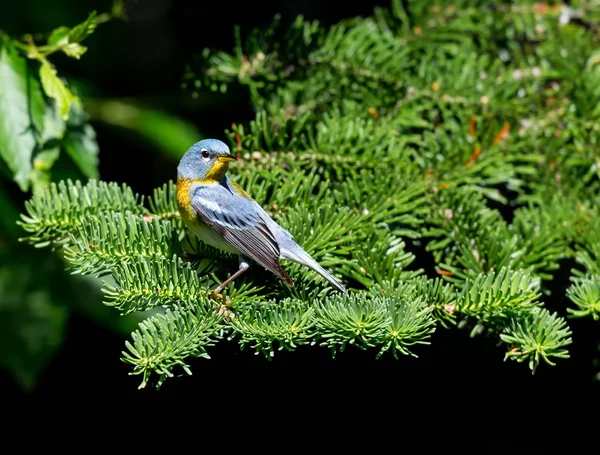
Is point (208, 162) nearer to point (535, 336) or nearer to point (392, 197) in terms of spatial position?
point (392, 197)

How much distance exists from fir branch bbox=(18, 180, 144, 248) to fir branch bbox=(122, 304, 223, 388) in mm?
516

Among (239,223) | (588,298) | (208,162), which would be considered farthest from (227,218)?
(588,298)

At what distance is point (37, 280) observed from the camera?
10.1 feet

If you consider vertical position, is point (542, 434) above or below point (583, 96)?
below

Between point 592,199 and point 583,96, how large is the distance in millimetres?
488

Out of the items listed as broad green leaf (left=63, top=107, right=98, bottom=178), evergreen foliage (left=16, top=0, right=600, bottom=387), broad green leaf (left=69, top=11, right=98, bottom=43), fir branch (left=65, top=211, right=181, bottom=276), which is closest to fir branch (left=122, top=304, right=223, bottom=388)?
evergreen foliage (left=16, top=0, right=600, bottom=387)

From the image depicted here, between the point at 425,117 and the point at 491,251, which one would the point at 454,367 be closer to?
the point at 491,251

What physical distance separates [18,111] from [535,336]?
1730 mm

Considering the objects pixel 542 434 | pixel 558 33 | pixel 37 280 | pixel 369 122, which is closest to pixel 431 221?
pixel 369 122

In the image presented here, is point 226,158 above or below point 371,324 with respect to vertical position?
above

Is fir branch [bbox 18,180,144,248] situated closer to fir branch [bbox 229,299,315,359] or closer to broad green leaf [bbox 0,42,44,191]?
broad green leaf [bbox 0,42,44,191]

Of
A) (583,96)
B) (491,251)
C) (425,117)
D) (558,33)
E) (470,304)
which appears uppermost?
(558,33)

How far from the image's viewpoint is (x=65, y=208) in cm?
207

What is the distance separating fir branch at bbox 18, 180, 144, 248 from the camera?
80.2 inches
